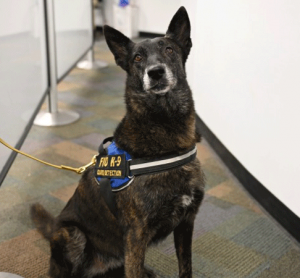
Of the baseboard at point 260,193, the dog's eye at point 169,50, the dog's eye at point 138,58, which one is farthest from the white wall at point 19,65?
the baseboard at point 260,193

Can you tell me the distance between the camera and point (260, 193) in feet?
7.39

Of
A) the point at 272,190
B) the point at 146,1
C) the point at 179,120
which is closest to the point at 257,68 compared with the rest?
the point at 272,190

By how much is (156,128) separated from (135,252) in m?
0.42

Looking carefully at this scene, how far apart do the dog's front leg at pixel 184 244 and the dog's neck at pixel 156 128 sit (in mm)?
307

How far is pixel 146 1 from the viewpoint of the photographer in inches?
278

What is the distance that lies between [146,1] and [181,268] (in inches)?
244

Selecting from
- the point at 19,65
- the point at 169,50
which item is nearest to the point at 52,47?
the point at 19,65

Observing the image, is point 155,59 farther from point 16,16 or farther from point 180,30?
point 16,16

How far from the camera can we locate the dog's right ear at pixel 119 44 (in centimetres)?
150

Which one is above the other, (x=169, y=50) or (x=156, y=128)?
(x=169, y=50)

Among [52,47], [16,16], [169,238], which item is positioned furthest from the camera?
[52,47]

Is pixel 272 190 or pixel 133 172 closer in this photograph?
pixel 133 172

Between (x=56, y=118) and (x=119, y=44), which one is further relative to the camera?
(x=56, y=118)

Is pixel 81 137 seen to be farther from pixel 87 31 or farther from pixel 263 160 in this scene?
pixel 87 31
